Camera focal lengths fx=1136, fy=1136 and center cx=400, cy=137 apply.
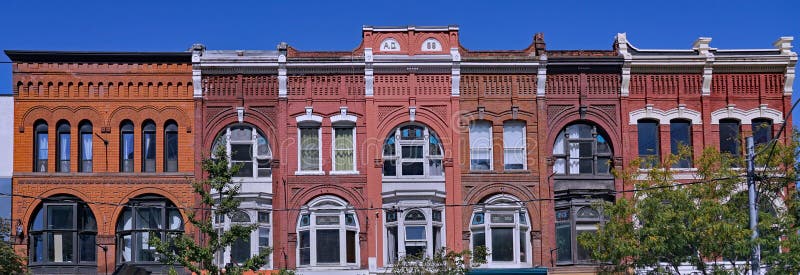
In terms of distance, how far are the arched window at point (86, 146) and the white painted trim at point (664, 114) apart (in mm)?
17948

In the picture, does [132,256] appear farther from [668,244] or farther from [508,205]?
[668,244]

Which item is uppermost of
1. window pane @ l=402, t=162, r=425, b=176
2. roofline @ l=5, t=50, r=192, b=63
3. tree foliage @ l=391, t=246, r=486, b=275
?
roofline @ l=5, t=50, r=192, b=63

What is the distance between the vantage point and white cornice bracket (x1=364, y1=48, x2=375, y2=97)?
37469 mm

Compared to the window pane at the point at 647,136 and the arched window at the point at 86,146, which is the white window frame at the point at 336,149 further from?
the window pane at the point at 647,136

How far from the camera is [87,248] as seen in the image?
3709cm

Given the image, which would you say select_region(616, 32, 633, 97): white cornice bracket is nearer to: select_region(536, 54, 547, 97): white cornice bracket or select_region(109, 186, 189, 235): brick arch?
select_region(536, 54, 547, 97): white cornice bracket

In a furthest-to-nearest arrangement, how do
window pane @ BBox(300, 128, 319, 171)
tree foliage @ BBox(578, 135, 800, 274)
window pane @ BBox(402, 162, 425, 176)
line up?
1. window pane @ BBox(402, 162, 425, 176)
2. window pane @ BBox(300, 128, 319, 171)
3. tree foliage @ BBox(578, 135, 800, 274)

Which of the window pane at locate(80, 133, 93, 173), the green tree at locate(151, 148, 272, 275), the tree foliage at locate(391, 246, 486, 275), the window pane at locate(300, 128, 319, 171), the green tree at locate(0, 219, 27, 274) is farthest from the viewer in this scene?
A: the window pane at locate(300, 128, 319, 171)

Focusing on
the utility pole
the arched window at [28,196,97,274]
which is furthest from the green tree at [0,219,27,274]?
the utility pole

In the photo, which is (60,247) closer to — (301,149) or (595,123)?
(301,149)

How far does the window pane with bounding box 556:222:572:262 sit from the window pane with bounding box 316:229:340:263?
730 cm

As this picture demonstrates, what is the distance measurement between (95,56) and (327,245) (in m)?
9.78

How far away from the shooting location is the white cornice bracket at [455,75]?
37.6 m

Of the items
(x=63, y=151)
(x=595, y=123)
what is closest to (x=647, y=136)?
(x=595, y=123)
